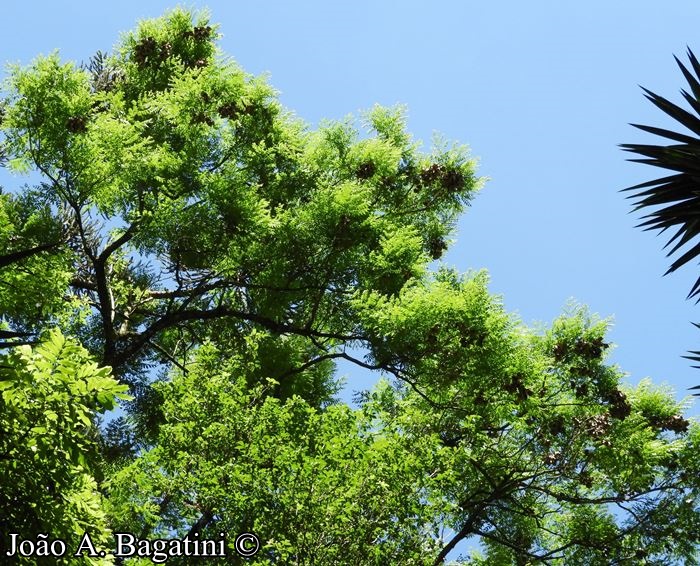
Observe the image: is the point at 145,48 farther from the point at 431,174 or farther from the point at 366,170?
the point at 431,174

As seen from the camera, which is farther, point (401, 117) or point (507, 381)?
point (401, 117)

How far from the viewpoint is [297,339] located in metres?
17.0

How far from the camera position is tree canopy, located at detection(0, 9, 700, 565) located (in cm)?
976

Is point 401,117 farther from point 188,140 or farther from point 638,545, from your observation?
point 638,545

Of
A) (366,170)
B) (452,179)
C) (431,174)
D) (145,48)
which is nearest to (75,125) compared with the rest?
(145,48)

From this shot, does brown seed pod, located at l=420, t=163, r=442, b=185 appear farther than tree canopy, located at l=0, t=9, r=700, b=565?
Yes

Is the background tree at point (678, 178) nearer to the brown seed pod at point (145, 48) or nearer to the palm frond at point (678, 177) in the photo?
the palm frond at point (678, 177)

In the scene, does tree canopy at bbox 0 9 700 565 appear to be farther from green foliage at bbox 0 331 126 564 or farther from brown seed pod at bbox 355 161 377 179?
green foliage at bbox 0 331 126 564

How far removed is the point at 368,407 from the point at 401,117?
8578 mm

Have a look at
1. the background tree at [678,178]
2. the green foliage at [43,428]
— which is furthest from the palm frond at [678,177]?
the green foliage at [43,428]

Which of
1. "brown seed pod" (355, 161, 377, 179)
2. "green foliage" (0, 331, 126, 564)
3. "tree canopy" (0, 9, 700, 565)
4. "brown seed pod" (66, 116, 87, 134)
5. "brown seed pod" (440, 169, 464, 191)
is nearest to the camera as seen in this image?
"green foliage" (0, 331, 126, 564)

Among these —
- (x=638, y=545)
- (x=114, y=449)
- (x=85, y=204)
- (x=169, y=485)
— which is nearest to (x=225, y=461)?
(x=169, y=485)

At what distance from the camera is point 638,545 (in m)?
14.7

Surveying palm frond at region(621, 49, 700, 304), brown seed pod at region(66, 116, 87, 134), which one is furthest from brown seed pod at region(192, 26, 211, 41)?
palm frond at region(621, 49, 700, 304)
